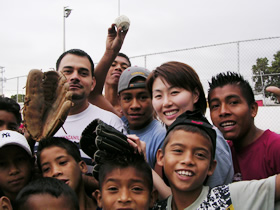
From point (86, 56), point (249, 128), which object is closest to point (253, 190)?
point (249, 128)

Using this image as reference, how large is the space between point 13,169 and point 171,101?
1.33 m

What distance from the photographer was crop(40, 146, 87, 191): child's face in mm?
2103

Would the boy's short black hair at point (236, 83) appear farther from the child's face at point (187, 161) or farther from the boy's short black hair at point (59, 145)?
the boy's short black hair at point (59, 145)

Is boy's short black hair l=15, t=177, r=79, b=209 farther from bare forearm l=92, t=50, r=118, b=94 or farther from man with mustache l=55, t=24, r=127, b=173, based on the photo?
bare forearm l=92, t=50, r=118, b=94

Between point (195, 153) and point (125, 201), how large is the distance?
1.83ft

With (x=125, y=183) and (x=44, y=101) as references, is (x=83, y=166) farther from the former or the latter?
(x=44, y=101)

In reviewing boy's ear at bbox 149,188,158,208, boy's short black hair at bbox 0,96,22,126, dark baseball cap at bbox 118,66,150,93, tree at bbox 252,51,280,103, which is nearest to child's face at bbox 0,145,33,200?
boy's short black hair at bbox 0,96,22,126

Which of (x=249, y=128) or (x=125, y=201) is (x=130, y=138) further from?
(x=249, y=128)

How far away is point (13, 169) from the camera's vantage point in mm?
2057

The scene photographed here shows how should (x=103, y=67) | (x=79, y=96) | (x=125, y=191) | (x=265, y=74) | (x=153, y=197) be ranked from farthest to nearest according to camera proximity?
(x=265, y=74) → (x=103, y=67) → (x=79, y=96) → (x=153, y=197) → (x=125, y=191)

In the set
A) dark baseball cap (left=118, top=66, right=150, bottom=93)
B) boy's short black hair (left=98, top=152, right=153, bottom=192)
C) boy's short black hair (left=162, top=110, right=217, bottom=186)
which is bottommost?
boy's short black hair (left=98, top=152, right=153, bottom=192)

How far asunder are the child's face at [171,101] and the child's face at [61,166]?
83 centimetres

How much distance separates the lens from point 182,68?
90.3 inches

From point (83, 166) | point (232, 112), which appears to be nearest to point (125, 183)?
point (83, 166)
